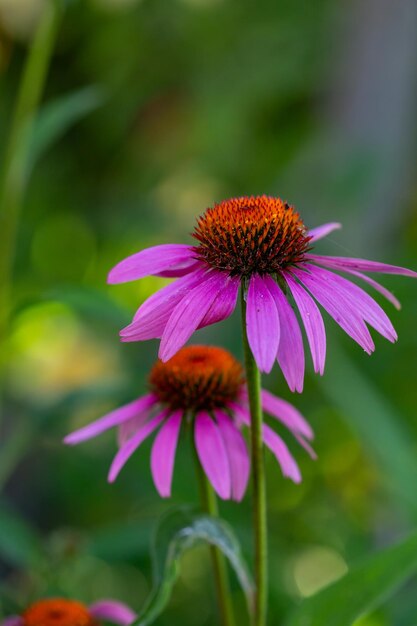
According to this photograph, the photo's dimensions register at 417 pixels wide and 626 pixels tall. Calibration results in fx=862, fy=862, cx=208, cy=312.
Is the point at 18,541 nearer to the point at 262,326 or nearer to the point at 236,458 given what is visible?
the point at 236,458

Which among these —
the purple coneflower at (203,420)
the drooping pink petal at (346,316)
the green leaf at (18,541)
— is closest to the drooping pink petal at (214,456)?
the purple coneflower at (203,420)

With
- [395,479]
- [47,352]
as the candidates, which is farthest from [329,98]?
[395,479]

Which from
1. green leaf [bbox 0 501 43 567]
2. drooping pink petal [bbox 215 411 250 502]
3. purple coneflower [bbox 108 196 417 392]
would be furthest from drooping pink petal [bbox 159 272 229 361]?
green leaf [bbox 0 501 43 567]

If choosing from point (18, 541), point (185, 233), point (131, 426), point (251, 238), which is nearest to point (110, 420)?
point (131, 426)

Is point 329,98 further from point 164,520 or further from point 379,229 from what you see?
point 164,520

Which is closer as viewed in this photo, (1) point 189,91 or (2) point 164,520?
(2) point 164,520

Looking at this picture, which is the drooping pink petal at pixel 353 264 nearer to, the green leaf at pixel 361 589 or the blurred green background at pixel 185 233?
the green leaf at pixel 361 589
